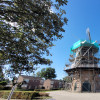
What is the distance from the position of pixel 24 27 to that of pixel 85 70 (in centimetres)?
2489

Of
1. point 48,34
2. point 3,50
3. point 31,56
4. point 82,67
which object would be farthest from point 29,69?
point 82,67

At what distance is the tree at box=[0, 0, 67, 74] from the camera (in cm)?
492

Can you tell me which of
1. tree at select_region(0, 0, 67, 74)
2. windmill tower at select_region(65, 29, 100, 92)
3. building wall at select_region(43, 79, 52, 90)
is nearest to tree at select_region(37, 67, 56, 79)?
building wall at select_region(43, 79, 52, 90)

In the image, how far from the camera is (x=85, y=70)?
26547 mm

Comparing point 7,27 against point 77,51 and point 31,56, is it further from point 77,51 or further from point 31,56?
point 77,51

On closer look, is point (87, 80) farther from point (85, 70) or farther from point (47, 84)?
point (47, 84)

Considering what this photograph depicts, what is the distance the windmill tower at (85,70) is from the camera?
25.1 metres

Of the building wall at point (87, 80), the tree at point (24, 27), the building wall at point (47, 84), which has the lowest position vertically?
the building wall at point (47, 84)

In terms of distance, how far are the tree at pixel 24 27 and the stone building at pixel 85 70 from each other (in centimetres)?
2203

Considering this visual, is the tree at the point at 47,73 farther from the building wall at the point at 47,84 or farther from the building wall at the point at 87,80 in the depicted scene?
the building wall at the point at 87,80

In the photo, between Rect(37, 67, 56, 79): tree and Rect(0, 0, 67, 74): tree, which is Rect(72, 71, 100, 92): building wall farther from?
Rect(37, 67, 56, 79): tree

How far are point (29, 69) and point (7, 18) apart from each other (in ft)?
10.6

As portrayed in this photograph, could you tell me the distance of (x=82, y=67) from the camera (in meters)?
25.6

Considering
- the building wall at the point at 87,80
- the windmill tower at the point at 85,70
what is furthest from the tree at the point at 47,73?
the building wall at the point at 87,80
